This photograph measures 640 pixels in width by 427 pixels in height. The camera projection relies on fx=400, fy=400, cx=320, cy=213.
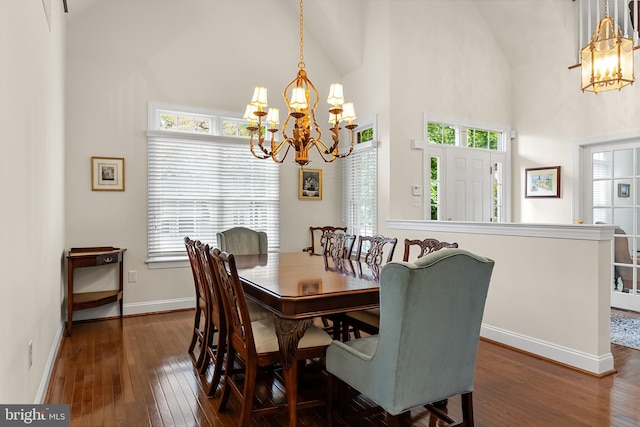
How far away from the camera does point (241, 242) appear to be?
4414mm

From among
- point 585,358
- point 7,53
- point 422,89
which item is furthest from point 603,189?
point 7,53

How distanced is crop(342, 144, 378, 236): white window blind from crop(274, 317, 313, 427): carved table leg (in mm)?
3354

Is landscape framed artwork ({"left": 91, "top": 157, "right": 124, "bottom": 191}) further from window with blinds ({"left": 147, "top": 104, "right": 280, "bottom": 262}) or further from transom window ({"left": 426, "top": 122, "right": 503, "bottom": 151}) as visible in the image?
transom window ({"left": 426, "top": 122, "right": 503, "bottom": 151})

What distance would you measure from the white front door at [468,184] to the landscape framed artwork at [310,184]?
5.98 feet

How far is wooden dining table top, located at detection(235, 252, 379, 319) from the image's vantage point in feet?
6.95

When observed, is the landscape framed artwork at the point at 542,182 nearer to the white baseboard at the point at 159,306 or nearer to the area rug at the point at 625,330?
the area rug at the point at 625,330

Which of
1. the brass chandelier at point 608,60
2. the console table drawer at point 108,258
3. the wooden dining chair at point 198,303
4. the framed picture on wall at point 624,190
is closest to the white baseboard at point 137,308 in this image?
the console table drawer at point 108,258

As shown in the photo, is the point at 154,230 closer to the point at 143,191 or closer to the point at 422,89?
the point at 143,191

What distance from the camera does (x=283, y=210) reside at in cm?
574

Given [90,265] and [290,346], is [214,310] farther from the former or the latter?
[90,265]

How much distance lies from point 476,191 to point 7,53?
554cm

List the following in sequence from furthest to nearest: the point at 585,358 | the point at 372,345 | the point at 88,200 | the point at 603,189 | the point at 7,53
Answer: the point at 603,189, the point at 88,200, the point at 585,358, the point at 372,345, the point at 7,53

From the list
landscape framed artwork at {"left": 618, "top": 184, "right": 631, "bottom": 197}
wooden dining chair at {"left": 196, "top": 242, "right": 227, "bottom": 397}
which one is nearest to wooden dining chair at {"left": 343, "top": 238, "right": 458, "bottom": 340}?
wooden dining chair at {"left": 196, "top": 242, "right": 227, "bottom": 397}

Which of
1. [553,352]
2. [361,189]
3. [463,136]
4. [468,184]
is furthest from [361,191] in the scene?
[553,352]
